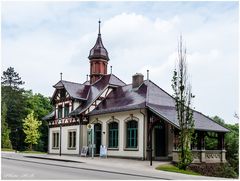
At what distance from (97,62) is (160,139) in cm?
1267

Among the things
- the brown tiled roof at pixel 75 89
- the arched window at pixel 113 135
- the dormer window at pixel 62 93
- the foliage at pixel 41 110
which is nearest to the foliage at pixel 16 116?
the foliage at pixel 41 110

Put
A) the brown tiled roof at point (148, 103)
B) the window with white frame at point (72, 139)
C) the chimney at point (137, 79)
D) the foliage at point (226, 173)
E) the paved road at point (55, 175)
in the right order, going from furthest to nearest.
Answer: the window with white frame at point (72, 139) → the chimney at point (137, 79) → the brown tiled roof at point (148, 103) → the foliage at point (226, 173) → the paved road at point (55, 175)

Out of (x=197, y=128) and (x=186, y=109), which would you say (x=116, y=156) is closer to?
(x=197, y=128)

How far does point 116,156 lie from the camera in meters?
28.9

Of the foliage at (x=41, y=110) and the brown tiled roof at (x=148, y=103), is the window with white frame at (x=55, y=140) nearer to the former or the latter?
the brown tiled roof at (x=148, y=103)

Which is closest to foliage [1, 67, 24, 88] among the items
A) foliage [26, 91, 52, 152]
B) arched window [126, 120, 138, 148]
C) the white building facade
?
foliage [26, 91, 52, 152]

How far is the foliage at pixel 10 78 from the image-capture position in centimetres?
7212

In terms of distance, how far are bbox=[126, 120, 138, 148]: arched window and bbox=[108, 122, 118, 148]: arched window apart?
1.46 metres

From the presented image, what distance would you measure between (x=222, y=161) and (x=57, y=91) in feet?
55.2

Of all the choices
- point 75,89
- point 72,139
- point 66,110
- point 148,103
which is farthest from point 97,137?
point 148,103

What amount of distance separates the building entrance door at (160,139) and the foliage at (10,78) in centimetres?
4922

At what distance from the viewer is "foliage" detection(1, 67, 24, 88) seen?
237 ft

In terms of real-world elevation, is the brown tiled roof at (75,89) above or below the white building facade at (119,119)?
above

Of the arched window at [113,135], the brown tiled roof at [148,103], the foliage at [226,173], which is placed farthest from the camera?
the arched window at [113,135]
